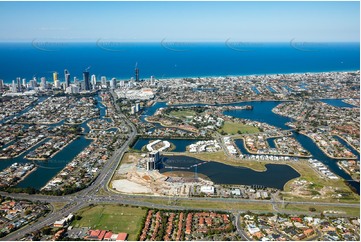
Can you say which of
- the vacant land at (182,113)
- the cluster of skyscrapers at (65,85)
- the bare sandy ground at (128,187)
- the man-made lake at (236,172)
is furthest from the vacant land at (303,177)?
the cluster of skyscrapers at (65,85)

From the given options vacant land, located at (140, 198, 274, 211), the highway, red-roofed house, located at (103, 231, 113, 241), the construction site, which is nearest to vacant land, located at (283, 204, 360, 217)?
the highway

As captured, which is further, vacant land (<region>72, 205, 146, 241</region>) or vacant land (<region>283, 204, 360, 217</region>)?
vacant land (<region>283, 204, 360, 217</region>)

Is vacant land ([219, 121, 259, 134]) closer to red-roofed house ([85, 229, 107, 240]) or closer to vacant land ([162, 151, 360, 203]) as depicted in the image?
vacant land ([162, 151, 360, 203])

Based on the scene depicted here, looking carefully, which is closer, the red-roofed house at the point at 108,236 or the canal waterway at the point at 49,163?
the red-roofed house at the point at 108,236

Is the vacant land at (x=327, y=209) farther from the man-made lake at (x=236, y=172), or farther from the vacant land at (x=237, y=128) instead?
the vacant land at (x=237, y=128)

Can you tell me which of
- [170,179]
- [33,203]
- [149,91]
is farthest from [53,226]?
[149,91]

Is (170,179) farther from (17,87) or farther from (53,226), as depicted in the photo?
(17,87)
